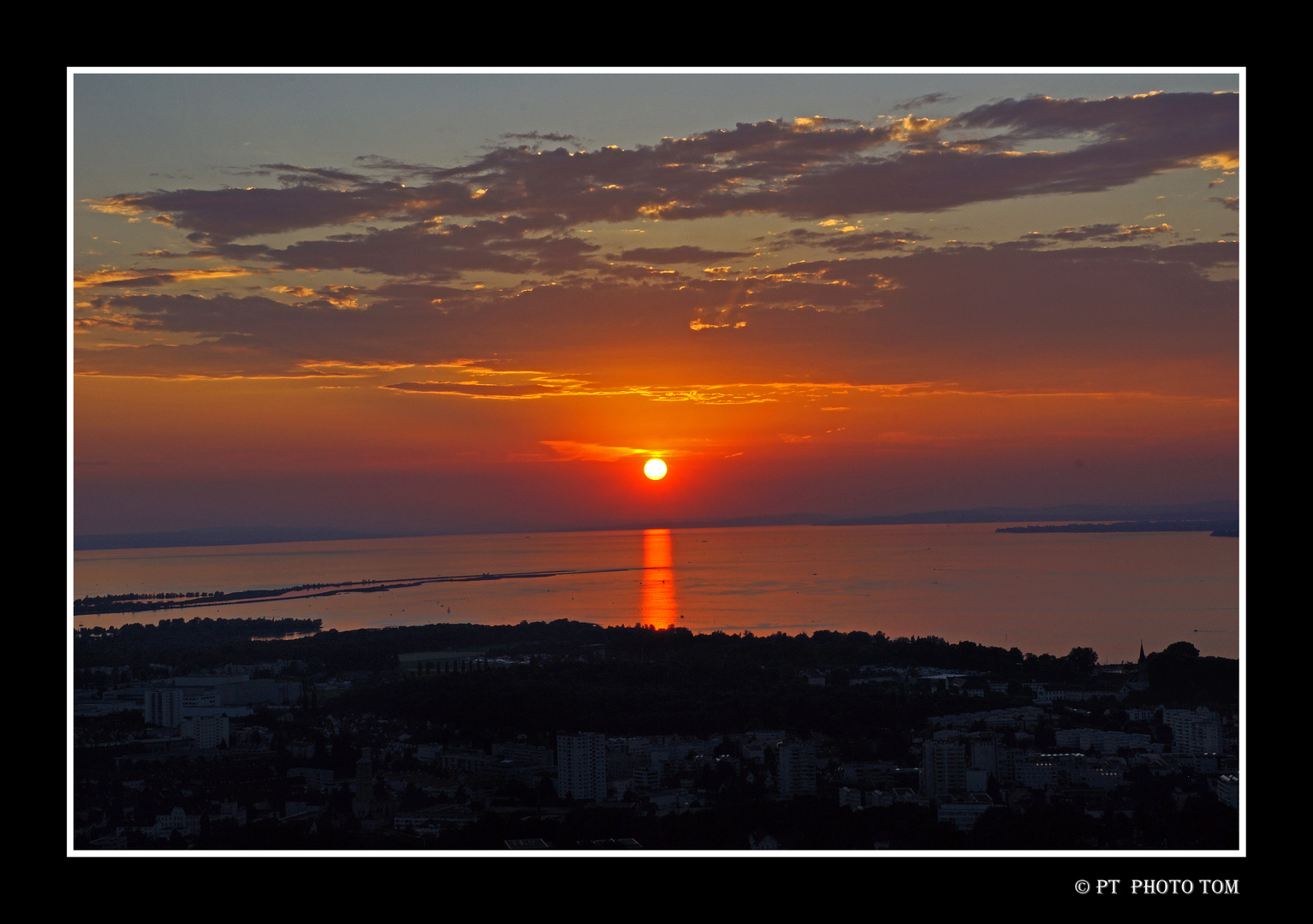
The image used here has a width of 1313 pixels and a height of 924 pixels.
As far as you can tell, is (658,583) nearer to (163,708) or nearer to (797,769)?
(163,708)

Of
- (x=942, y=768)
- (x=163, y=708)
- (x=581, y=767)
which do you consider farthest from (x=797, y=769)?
(x=163, y=708)

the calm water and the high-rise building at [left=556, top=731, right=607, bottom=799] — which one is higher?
the calm water

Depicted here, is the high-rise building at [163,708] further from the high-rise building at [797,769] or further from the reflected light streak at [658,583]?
the reflected light streak at [658,583]

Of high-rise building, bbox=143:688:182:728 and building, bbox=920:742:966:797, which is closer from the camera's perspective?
building, bbox=920:742:966:797

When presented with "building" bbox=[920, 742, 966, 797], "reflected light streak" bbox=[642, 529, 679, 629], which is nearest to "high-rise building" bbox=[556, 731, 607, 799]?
"building" bbox=[920, 742, 966, 797]

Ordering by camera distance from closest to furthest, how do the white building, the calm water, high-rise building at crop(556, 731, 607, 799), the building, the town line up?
the town, the building, high-rise building at crop(556, 731, 607, 799), the white building, the calm water

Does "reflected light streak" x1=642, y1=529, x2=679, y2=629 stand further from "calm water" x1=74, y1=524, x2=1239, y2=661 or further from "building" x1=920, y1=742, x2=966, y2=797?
"building" x1=920, y1=742, x2=966, y2=797

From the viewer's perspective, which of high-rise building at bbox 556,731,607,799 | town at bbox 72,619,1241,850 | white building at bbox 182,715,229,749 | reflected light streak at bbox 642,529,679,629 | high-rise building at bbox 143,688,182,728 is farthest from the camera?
reflected light streak at bbox 642,529,679,629

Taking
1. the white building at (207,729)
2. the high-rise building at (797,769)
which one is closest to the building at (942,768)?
the high-rise building at (797,769)
